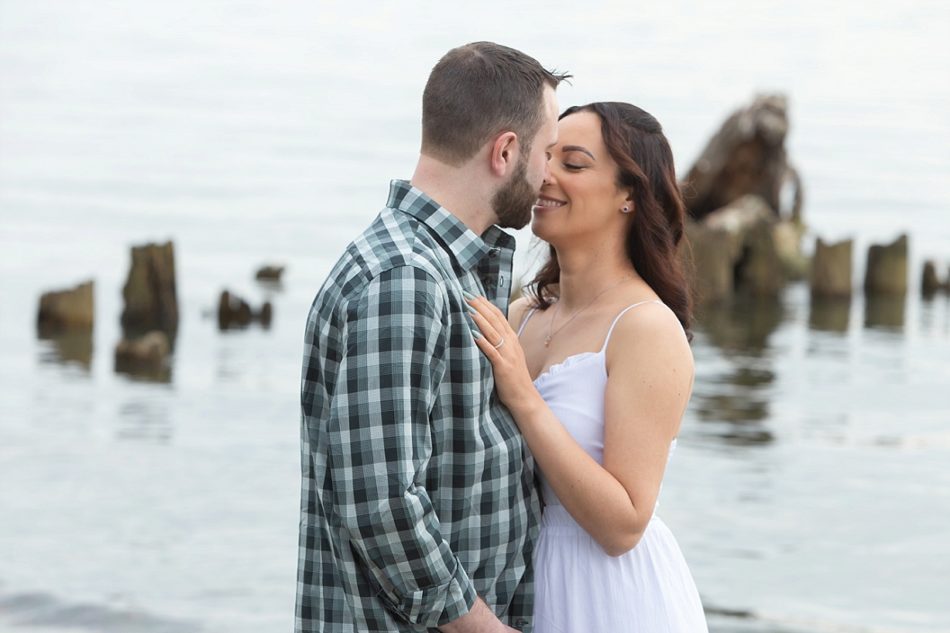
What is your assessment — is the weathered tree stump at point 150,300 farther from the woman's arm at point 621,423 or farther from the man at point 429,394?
the man at point 429,394

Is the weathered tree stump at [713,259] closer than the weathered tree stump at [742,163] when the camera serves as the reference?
Yes

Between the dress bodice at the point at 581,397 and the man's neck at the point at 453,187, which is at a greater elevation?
the man's neck at the point at 453,187

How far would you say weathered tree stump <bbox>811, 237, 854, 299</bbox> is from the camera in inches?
1118

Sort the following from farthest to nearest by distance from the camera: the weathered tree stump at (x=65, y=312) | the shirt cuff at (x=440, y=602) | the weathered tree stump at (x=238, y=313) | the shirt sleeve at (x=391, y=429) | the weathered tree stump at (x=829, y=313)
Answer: the weathered tree stump at (x=829, y=313) < the weathered tree stump at (x=238, y=313) < the weathered tree stump at (x=65, y=312) < the shirt cuff at (x=440, y=602) < the shirt sleeve at (x=391, y=429)

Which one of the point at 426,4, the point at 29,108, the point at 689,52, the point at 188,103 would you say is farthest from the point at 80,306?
the point at 426,4

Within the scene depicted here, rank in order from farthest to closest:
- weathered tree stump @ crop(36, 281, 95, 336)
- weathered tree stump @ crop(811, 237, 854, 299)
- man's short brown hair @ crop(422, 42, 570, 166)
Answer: weathered tree stump @ crop(811, 237, 854, 299) < weathered tree stump @ crop(36, 281, 95, 336) < man's short brown hair @ crop(422, 42, 570, 166)

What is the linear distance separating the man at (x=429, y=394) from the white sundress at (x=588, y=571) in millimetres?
269

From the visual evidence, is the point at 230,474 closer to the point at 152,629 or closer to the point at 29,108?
the point at 152,629

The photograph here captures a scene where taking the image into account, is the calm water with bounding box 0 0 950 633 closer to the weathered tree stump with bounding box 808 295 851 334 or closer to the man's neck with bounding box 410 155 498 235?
the weathered tree stump with bounding box 808 295 851 334

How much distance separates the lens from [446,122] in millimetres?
3723

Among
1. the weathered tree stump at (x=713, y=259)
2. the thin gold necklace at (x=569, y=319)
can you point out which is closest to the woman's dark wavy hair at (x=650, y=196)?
the thin gold necklace at (x=569, y=319)

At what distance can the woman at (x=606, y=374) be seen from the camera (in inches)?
157

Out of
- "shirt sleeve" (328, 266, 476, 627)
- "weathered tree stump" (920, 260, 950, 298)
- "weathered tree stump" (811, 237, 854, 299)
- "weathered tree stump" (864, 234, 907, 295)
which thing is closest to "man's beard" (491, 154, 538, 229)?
"shirt sleeve" (328, 266, 476, 627)

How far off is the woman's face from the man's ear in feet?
2.10
